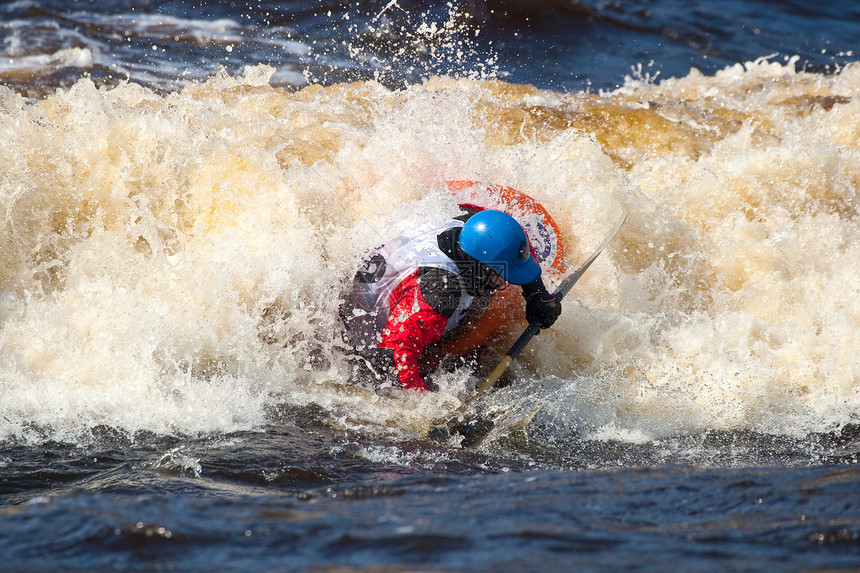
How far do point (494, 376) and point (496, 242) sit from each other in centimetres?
80

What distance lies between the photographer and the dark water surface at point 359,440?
2.12m

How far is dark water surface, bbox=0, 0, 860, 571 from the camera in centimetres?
212

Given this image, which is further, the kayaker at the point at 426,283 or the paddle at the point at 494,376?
the kayaker at the point at 426,283

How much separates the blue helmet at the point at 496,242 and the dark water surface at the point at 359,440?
80 centimetres

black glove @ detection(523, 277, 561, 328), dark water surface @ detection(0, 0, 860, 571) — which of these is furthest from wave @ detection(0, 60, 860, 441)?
black glove @ detection(523, 277, 561, 328)

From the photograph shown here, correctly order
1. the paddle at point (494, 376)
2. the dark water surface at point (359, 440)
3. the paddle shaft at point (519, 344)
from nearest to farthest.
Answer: the dark water surface at point (359, 440), the paddle at point (494, 376), the paddle shaft at point (519, 344)

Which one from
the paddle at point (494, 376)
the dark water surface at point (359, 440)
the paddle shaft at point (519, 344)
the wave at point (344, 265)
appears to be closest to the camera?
the dark water surface at point (359, 440)

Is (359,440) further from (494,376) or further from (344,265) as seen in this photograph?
(344,265)

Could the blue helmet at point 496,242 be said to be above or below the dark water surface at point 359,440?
above

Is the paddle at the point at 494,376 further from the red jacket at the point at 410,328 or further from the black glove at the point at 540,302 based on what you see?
the red jacket at the point at 410,328

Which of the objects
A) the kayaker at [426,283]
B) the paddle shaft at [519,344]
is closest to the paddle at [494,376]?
the paddle shaft at [519,344]

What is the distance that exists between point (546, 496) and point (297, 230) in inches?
106

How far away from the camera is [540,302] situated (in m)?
4.25

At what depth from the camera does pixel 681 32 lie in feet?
39.0
